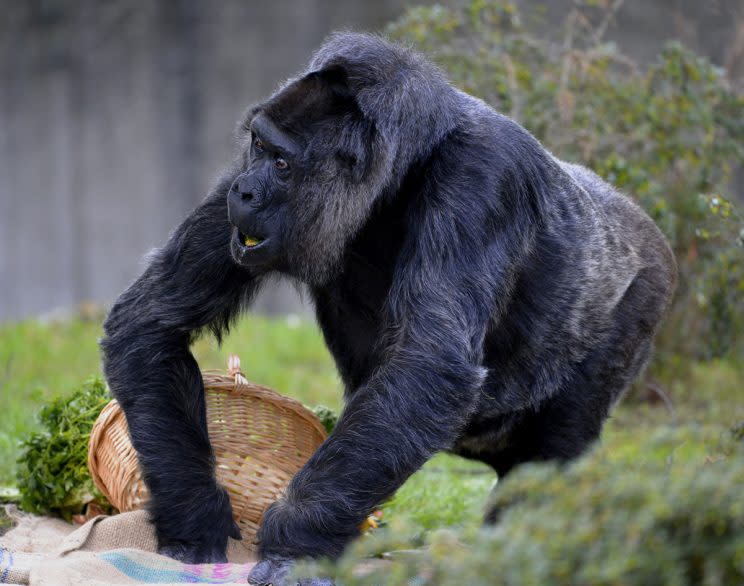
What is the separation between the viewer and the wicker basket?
12.6 ft

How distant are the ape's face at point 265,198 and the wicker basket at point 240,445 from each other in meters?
0.75

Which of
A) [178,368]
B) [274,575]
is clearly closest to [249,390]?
[178,368]

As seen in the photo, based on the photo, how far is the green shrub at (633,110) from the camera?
6141mm

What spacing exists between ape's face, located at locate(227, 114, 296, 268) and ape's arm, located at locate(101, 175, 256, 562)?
35 cm

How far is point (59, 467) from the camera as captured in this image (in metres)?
4.17

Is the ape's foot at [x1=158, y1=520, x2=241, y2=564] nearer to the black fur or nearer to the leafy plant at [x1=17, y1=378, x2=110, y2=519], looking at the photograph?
the black fur

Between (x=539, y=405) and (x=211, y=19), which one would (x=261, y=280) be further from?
(x=211, y=19)

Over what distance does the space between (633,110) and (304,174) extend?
3488mm

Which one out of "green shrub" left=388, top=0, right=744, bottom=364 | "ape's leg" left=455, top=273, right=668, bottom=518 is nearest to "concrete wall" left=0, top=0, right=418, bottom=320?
"green shrub" left=388, top=0, right=744, bottom=364

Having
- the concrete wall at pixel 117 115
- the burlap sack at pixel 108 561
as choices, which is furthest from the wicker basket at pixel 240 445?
the concrete wall at pixel 117 115

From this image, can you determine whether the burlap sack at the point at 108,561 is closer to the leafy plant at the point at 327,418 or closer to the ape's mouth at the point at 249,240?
the leafy plant at the point at 327,418

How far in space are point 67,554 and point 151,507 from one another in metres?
0.31

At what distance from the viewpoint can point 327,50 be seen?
354 centimetres

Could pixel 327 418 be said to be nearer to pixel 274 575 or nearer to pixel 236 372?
pixel 236 372
